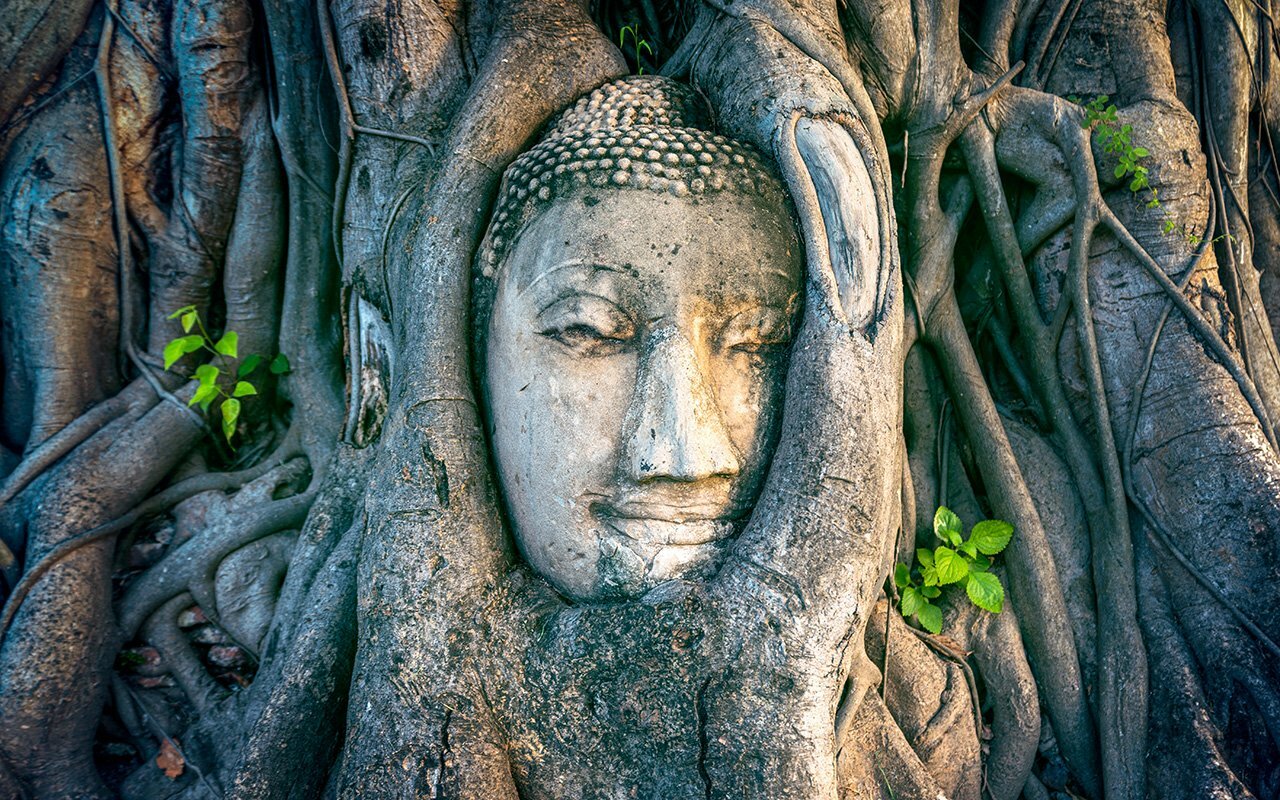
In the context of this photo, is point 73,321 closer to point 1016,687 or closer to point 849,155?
point 849,155

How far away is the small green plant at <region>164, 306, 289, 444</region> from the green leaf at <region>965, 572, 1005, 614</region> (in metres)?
2.56

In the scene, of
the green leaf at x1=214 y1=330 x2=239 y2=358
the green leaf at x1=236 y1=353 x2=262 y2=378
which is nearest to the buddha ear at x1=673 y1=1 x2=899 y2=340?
the green leaf at x1=214 y1=330 x2=239 y2=358

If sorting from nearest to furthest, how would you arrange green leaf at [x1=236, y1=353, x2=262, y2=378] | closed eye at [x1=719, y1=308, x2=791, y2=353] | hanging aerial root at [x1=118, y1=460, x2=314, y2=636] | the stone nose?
1. the stone nose
2. closed eye at [x1=719, y1=308, x2=791, y2=353]
3. hanging aerial root at [x1=118, y1=460, x2=314, y2=636]
4. green leaf at [x1=236, y1=353, x2=262, y2=378]

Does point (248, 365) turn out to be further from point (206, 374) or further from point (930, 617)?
point (930, 617)

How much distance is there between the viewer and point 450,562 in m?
1.91

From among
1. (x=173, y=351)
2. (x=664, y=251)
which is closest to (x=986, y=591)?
(x=664, y=251)

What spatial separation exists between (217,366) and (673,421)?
211 cm

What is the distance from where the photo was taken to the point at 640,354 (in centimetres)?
189

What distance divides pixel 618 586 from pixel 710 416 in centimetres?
48

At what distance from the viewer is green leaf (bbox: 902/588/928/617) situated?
7.93ft

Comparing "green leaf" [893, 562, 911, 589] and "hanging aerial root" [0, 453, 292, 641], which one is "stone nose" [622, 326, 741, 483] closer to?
"green leaf" [893, 562, 911, 589]

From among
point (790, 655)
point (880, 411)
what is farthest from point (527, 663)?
point (880, 411)

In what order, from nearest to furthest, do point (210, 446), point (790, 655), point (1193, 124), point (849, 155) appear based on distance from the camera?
point (790, 655) → point (849, 155) → point (1193, 124) → point (210, 446)

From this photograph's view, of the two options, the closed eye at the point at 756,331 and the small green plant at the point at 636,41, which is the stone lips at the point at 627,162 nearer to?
the closed eye at the point at 756,331
